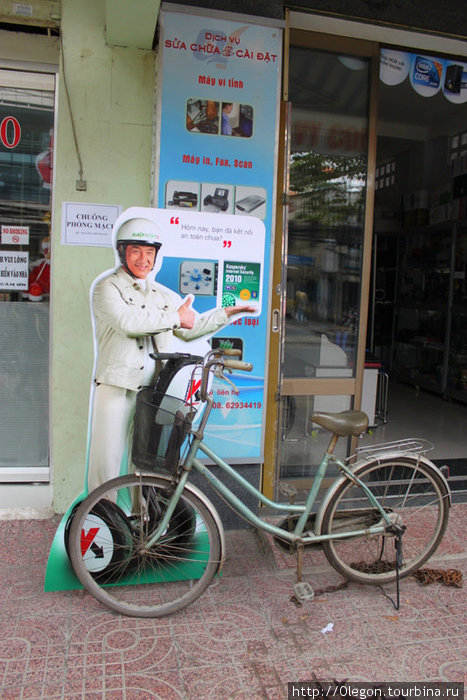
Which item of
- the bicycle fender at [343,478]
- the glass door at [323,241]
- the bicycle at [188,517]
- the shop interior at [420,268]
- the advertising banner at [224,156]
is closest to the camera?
the bicycle at [188,517]

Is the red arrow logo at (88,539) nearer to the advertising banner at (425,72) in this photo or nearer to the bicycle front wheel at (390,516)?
the bicycle front wheel at (390,516)

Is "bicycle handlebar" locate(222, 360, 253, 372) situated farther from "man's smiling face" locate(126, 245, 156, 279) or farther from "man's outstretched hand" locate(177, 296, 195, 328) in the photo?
"man's smiling face" locate(126, 245, 156, 279)

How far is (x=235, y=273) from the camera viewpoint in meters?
3.64

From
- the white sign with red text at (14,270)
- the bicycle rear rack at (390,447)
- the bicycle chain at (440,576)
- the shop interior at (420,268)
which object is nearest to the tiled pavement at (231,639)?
the bicycle chain at (440,576)

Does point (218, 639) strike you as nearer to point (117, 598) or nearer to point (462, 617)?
point (117, 598)

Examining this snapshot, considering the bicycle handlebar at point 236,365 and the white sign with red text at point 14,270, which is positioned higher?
the white sign with red text at point 14,270

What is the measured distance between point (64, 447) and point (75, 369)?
0.53 metres

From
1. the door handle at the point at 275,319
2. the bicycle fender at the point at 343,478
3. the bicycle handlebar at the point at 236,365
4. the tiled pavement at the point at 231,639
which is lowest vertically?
the tiled pavement at the point at 231,639

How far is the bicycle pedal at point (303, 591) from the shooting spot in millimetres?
3043

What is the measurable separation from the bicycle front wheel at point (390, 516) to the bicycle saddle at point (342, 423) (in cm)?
22

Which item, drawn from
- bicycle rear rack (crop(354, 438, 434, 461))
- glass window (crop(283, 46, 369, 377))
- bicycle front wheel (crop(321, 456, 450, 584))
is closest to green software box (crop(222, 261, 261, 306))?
glass window (crop(283, 46, 369, 377))

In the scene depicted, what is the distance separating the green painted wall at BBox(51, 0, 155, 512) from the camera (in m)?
3.65

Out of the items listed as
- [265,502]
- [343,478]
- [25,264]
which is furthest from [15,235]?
[343,478]

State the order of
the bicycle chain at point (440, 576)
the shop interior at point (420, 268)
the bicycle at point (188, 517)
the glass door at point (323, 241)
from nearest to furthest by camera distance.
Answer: the bicycle at point (188, 517) → the bicycle chain at point (440, 576) → the glass door at point (323, 241) → the shop interior at point (420, 268)
